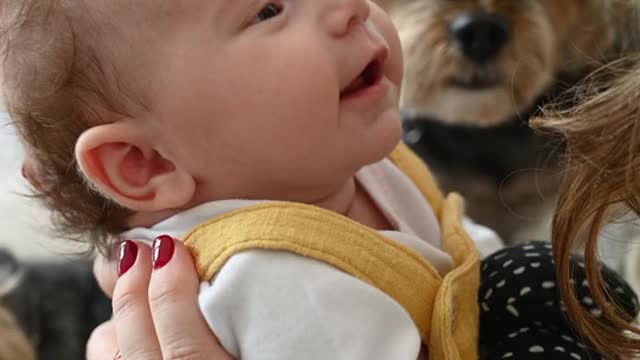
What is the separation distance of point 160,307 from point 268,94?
0.17m

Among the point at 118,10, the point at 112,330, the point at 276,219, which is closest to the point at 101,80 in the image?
the point at 118,10

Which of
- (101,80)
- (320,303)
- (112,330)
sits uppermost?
(101,80)

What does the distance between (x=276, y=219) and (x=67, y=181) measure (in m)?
0.18

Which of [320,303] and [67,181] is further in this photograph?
[67,181]

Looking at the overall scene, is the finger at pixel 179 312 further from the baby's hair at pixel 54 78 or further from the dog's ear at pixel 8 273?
the dog's ear at pixel 8 273

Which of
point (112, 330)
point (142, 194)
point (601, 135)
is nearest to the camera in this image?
point (601, 135)

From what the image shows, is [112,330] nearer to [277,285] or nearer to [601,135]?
[277,285]

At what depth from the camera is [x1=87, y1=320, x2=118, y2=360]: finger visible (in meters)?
0.82

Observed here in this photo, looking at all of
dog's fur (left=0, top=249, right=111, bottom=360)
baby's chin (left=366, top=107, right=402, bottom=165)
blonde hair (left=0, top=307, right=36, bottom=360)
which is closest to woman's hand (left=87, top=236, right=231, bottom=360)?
baby's chin (left=366, top=107, right=402, bottom=165)

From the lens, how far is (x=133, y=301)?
725 mm

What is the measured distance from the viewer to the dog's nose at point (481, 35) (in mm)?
1343

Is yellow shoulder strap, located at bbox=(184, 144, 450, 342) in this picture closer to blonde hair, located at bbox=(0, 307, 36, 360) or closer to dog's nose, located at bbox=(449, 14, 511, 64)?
blonde hair, located at bbox=(0, 307, 36, 360)

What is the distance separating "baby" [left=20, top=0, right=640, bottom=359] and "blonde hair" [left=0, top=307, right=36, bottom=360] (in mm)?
377

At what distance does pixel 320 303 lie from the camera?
0.63 m
